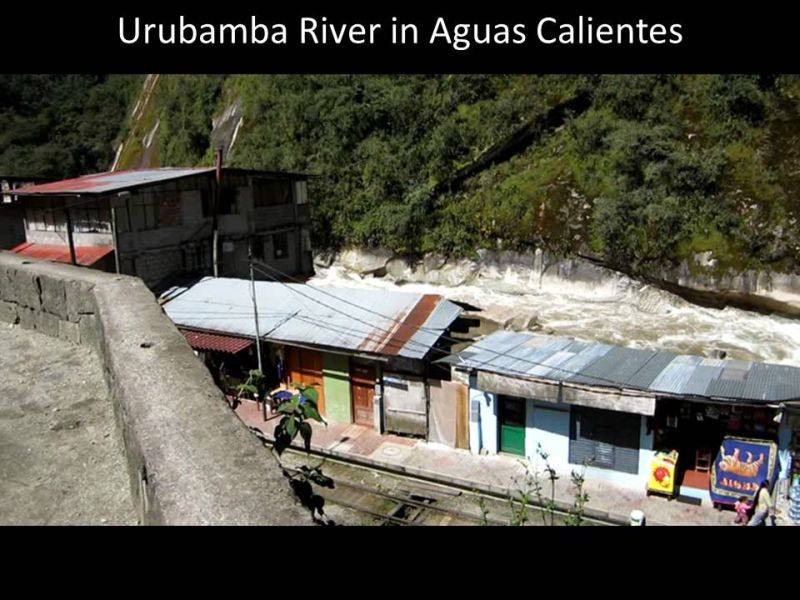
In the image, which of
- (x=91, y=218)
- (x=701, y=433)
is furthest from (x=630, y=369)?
(x=91, y=218)

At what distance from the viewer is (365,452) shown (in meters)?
14.0

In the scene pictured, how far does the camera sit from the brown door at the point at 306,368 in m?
15.8

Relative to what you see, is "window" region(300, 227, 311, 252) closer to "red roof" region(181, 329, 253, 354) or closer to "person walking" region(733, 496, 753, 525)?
"red roof" region(181, 329, 253, 354)

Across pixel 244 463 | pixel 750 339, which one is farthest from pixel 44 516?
pixel 750 339

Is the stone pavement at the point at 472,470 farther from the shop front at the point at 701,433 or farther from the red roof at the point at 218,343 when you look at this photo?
the red roof at the point at 218,343

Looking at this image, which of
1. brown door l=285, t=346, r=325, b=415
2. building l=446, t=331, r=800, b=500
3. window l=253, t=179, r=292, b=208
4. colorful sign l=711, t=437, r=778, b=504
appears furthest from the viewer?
window l=253, t=179, r=292, b=208

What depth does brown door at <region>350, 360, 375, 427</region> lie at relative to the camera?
1497 centimetres

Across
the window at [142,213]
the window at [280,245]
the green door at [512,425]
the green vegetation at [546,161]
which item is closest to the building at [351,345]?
the green door at [512,425]

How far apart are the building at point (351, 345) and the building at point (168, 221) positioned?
288 cm

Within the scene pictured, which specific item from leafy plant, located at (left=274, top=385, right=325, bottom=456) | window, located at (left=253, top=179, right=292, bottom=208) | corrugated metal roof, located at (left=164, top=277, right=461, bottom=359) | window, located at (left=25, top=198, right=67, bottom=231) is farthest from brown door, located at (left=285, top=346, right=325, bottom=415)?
leafy plant, located at (left=274, top=385, right=325, bottom=456)

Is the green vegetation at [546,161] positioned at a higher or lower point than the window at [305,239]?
higher

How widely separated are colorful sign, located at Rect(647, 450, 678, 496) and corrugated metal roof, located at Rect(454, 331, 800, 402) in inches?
52.3

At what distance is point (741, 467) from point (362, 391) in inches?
306

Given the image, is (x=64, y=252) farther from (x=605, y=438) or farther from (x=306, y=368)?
(x=605, y=438)
